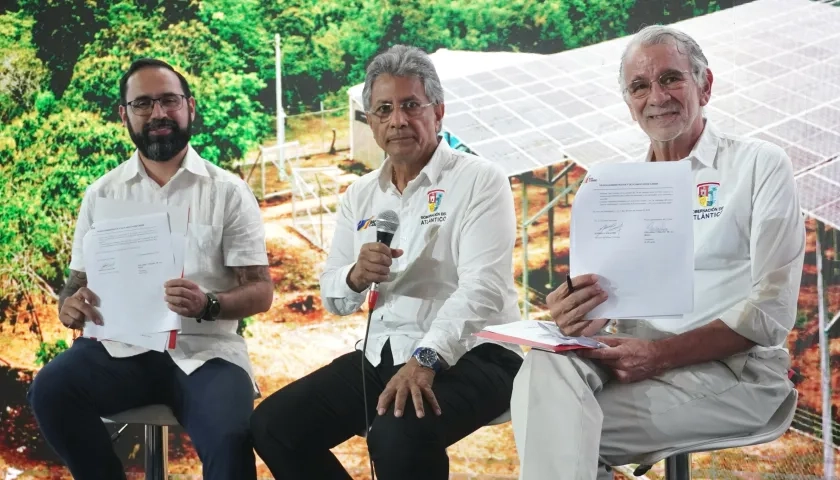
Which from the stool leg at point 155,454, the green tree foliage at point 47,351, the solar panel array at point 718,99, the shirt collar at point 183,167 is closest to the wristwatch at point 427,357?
the stool leg at point 155,454

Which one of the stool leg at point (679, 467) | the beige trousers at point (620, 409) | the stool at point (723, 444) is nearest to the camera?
the beige trousers at point (620, 409)

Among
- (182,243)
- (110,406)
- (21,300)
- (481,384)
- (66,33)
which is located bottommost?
(21,300)

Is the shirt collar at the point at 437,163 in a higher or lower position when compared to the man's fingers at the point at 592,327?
higher

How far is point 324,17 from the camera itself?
4.23 m

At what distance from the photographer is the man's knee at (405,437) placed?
2.22 metres

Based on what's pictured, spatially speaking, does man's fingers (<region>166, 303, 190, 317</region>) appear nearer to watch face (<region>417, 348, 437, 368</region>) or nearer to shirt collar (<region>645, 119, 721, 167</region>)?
watch face (<region>417, 348, 437, 368</region>)

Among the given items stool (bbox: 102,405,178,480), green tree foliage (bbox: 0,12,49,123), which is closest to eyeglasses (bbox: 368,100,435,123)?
stool (bbox: 102,405,178,480)

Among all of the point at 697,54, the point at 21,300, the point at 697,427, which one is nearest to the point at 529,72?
the point at 697,54

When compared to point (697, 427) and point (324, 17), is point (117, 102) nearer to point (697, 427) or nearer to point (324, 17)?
point (324, 17)

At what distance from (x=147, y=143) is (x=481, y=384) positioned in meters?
1.55

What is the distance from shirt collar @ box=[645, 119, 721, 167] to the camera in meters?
2.32
